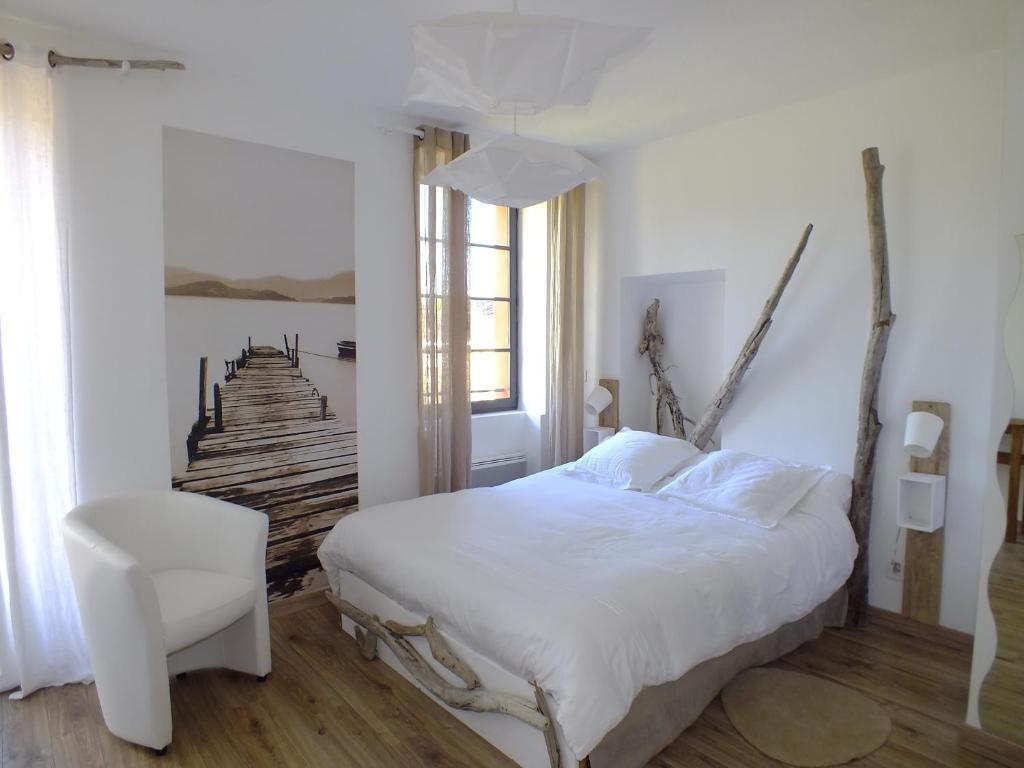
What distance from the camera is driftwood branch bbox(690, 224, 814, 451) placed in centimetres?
335

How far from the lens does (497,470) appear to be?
14.3 ft

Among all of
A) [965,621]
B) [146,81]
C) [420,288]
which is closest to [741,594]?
[965,621]

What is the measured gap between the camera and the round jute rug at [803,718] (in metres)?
2.14

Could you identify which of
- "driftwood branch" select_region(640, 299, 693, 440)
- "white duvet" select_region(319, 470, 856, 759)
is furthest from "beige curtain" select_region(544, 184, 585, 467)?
"white duvet" select_region(319, 470, 856, 759)

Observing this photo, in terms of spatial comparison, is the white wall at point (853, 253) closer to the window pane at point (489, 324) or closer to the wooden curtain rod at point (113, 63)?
the window pane at point (489, 324)

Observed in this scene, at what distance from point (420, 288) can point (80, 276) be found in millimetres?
1633

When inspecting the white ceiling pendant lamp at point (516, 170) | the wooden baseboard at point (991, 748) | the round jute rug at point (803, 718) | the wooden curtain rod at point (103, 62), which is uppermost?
the wooden curtain rod at point (103, 62)

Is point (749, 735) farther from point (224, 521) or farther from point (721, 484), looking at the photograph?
point (224, 521)

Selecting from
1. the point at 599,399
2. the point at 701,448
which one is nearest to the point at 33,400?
the point at 599,399

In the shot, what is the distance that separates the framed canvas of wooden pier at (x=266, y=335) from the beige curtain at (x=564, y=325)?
4.73 ft

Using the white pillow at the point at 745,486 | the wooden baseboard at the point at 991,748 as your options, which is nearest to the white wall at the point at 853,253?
the white pillow at the point at 745,486

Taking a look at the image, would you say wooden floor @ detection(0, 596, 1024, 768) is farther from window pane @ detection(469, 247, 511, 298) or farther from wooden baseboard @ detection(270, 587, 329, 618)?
window pane @ detection(469, 247, 511, 298)

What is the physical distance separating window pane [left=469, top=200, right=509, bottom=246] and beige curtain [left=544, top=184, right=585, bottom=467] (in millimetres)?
396

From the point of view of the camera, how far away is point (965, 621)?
2912 mm
